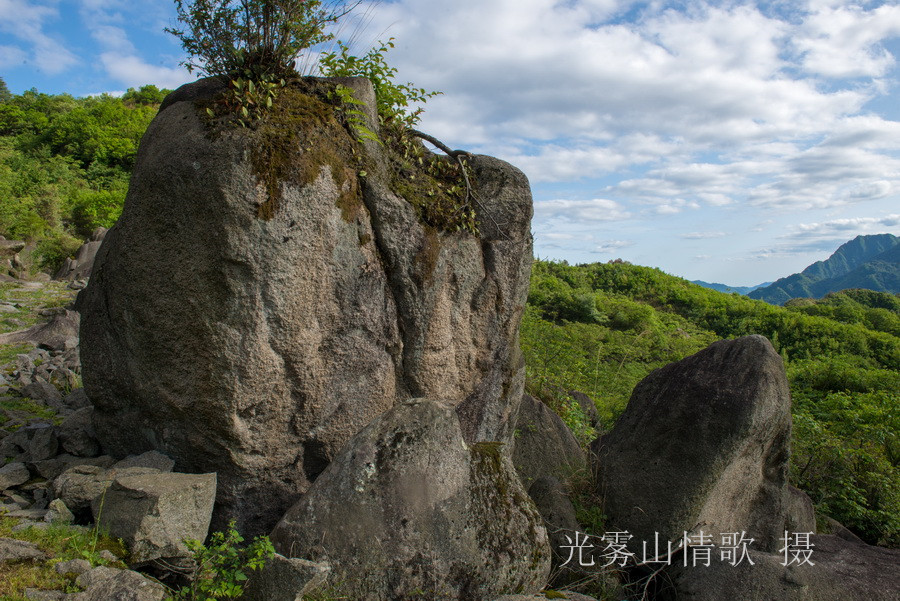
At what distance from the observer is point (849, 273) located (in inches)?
4783

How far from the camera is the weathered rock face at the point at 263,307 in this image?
4.89 metres

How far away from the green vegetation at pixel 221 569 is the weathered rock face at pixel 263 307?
1.11 m

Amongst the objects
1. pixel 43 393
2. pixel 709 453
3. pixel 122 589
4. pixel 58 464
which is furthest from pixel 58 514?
pixel 709 453

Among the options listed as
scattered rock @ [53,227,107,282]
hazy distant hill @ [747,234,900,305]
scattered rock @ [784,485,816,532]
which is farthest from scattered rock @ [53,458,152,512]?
hazy distant hill @ [747,234,900,305]

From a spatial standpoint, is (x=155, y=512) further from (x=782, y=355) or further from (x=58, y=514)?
(x=782, y=355)

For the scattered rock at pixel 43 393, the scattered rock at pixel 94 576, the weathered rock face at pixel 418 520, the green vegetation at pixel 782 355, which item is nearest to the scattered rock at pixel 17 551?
the scattered rock at pixel 94 576

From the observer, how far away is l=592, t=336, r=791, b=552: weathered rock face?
20.6ft

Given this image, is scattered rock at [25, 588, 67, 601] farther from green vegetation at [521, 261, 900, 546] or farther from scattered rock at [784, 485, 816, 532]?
green vegetation at [521, 261, 900, 546]

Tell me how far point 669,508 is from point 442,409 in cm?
289

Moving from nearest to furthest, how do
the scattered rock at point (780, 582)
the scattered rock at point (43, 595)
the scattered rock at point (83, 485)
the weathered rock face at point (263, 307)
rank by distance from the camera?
the scattered rock at point (43, 595)
the weathered rock face at point (263, 307)
the scattered rock at point (83, 485)
the scattered rock at point (780, 582)

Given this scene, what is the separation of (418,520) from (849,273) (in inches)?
5607

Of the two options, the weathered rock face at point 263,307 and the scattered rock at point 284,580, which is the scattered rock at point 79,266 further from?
the scattered rock at point 284,580

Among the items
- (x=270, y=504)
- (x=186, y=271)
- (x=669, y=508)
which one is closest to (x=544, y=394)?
(x=669, y=508)

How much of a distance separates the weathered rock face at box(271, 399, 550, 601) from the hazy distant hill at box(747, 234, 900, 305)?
2844 inches
